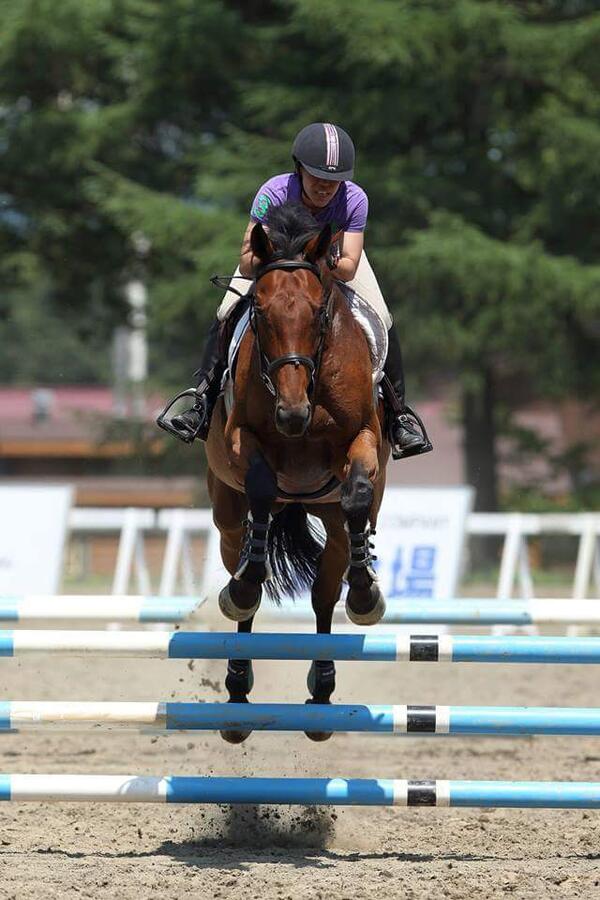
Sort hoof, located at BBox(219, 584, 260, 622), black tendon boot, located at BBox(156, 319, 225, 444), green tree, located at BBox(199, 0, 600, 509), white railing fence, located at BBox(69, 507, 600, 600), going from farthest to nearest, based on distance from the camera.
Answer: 1. green tree, located at BBox(199, 0, 600, 509)
2. white railing fence, located at BBox(69, 507, 600, 600)
3. black tendon boot, located at BBox(156, 319, 225, 444)
4. hoof, located at BBox(219, 584, 260, 622)

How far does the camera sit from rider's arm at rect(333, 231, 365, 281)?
5.43m

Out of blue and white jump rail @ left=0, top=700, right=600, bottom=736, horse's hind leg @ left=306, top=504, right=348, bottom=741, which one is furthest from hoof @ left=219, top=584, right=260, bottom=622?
horse's hind leg @ left=306, top=504, right=348, bottom=741

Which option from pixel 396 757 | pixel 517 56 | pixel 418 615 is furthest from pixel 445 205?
pixel 418 615

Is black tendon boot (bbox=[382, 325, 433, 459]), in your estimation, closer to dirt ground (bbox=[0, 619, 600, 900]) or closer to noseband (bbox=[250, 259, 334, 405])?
noseband (bbox=[250, 259, 334, 405])

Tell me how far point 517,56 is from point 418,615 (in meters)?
12.3

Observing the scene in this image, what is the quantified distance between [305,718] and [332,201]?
2050mm

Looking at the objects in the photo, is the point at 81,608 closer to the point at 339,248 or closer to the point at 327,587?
the point at 327,587

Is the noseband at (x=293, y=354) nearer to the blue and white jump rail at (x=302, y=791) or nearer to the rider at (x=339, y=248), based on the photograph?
the rider at (x=339, y=248)

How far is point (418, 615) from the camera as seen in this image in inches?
241

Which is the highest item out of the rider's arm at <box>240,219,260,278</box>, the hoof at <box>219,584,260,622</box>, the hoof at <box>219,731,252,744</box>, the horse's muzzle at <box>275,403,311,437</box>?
the rider's arm at <box>240,219,260,278</box>

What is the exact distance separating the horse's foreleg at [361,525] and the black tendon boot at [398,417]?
1.61 feet

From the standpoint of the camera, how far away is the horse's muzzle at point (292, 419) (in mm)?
4852

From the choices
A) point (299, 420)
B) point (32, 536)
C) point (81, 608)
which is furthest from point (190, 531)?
point (299, 420)

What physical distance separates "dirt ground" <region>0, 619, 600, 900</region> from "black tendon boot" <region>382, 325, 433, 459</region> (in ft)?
5.24
